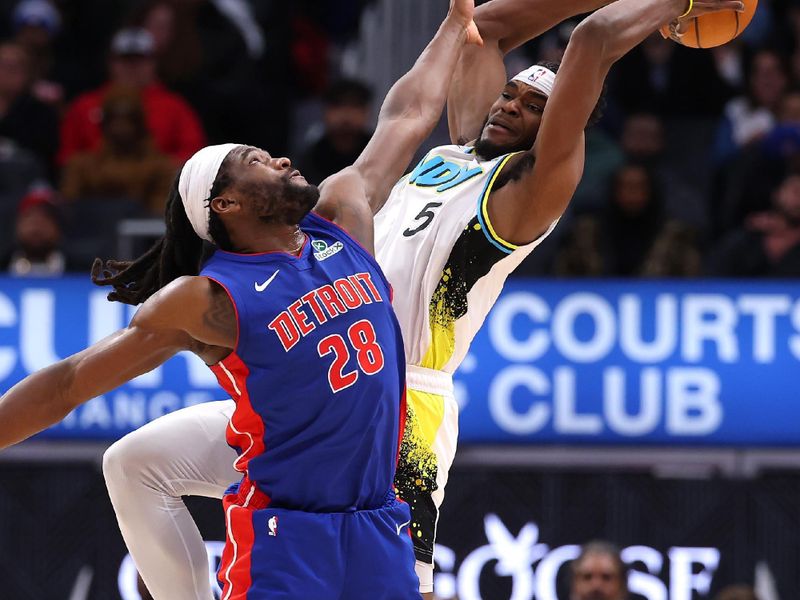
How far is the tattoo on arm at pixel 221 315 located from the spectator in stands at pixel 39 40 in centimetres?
779

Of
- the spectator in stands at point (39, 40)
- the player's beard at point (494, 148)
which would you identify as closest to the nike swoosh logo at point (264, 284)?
the player's beard at point (494, 148)

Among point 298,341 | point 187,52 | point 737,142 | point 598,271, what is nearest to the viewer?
point 298,341

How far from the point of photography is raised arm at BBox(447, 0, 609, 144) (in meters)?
5.73

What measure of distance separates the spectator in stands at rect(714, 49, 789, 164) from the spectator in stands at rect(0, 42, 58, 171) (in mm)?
4492

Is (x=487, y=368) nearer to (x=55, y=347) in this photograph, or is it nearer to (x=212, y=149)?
(x=55, y=347)

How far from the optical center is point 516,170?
5062 mm

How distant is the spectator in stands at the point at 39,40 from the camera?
1175 cm

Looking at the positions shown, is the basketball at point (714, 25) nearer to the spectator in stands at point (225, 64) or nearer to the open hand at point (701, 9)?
the open hand at point (701, 9)

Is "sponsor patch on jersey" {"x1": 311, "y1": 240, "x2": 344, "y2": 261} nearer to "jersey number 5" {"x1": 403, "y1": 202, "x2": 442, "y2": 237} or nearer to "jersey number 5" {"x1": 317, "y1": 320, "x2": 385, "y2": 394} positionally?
"jersey number 5" {"x1": 317, "y1": 320, "x2": 385, "y2": 394}

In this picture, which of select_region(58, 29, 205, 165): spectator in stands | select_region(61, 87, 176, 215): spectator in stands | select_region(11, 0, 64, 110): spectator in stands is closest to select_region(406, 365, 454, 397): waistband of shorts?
select_region(61, 87, 176, 215): spectator in stands

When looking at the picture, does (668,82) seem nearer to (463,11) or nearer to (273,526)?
(463,11)

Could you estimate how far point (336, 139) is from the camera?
984 cm

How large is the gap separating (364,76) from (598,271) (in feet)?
8.93

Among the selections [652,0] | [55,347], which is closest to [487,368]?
[55,347]
